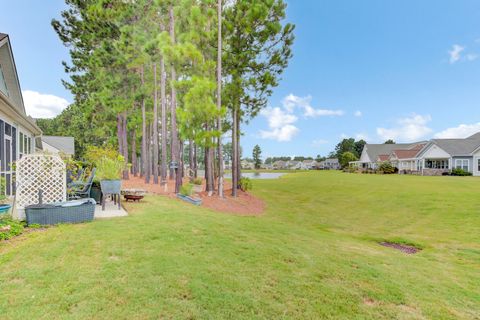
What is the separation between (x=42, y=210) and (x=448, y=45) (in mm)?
35704

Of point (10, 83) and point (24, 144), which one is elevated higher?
point (10, 83)

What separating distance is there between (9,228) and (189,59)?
33.6 ft

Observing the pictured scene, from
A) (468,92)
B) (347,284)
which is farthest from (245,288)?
(468,92)

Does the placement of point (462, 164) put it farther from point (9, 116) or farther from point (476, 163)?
point (9, 116)

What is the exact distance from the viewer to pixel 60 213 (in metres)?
5.79

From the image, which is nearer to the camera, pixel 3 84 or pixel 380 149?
pixel 3 84

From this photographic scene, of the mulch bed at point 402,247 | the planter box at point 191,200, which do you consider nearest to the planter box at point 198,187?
the planter box at point 191,200

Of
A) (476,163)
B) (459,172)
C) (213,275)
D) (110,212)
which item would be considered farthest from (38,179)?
(476,163)

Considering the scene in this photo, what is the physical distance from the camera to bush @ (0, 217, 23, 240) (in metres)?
4.71

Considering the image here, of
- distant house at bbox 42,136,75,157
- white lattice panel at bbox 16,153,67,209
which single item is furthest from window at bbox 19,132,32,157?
distant house at bbox 42,136,75,157

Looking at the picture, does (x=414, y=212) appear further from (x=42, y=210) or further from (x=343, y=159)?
(x=343, y=159)

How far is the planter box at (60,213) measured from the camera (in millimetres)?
5566

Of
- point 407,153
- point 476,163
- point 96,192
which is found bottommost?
point 96,192

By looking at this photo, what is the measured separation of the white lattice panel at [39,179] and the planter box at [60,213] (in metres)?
0.81
